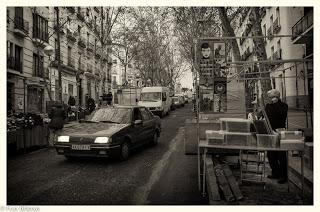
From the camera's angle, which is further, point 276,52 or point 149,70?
point 149,70

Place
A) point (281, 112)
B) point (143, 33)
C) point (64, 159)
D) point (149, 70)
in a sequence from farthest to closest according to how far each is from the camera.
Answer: point (149, 70), point (143, 33), point (64, 159), point (281, 112)

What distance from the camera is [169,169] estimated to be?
22.3ft

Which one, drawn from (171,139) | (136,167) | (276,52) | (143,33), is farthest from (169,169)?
(143,33)

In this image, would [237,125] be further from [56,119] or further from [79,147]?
[56,119]

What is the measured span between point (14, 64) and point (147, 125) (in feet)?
46.1

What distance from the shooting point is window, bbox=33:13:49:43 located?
22.0 meters

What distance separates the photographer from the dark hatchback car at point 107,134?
7172 millimetres

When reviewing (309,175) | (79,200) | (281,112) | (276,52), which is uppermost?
(276,52)

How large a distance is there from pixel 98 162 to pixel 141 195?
295 centimetres

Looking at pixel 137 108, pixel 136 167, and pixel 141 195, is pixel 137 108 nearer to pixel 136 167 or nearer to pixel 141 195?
pixel 136 167

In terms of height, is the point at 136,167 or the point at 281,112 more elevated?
the point at 281,112

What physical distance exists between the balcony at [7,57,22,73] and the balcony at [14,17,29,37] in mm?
1775

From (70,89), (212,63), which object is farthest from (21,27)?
(212,63)

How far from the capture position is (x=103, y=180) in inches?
231
